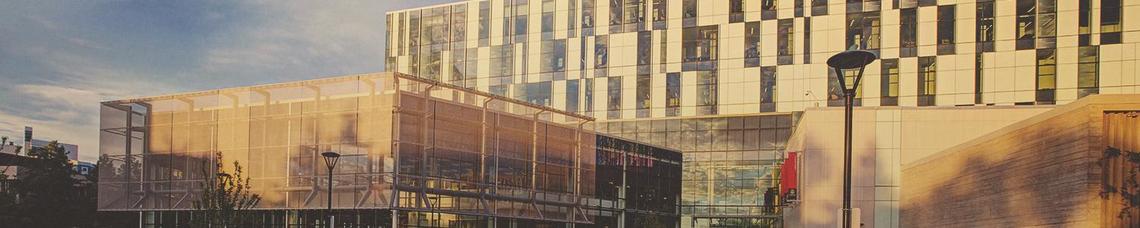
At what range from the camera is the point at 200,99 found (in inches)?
1877

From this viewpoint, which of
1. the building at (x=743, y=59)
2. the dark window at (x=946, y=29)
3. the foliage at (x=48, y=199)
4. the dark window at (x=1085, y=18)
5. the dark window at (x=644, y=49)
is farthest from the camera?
the dark window at (x=644, y=49)

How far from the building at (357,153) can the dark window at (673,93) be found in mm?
17441

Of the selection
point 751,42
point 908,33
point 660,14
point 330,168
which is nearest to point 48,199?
point 330,168

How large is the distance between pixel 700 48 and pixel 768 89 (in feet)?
18.0

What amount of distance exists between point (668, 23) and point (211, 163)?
35.1m

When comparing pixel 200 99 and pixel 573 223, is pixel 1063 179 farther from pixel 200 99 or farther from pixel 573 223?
pixel 200 99

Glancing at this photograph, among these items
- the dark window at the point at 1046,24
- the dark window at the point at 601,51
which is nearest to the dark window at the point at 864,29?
the dark window at the point at 1046,24

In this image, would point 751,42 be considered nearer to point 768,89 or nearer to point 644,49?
point 768,89

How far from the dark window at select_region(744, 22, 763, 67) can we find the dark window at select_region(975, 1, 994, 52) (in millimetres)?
13454

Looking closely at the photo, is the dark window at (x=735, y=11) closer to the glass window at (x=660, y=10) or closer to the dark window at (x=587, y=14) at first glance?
the glass window at (x=660, y=10)

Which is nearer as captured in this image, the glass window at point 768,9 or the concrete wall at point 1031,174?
the concrete wall at point 1031,174

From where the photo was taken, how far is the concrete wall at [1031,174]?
21391mm

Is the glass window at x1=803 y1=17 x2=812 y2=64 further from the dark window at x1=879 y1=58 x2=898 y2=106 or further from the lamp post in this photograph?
the lamp post

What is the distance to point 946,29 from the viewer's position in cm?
6525
